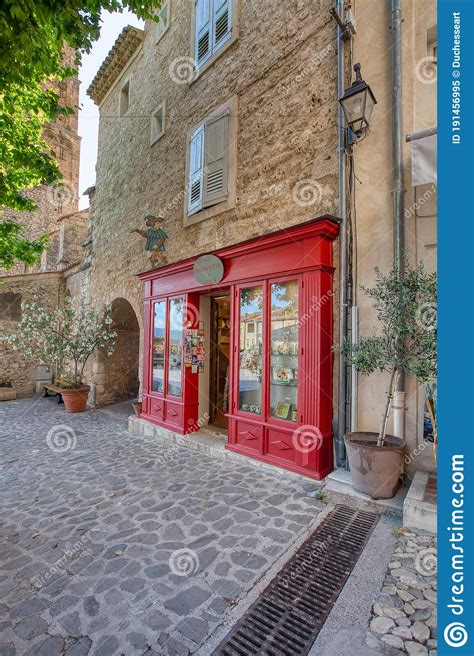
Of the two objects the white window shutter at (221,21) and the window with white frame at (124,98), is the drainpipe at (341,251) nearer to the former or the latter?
the white window shutter at (221,21)

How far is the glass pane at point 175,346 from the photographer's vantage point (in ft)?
20.3

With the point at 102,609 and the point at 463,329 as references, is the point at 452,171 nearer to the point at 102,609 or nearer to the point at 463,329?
the point at 463,329

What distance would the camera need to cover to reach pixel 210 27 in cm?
652

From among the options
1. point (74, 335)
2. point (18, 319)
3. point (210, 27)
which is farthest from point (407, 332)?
point (18, 319)

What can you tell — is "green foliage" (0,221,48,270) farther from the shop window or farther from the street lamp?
the street lamp

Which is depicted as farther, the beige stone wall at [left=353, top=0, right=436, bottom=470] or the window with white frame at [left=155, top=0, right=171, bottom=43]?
the window with white frame at [left=155, top=0, right=171, bottom=43]

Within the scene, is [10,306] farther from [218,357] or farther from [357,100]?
[357,100]

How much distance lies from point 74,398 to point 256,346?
21.0 ft

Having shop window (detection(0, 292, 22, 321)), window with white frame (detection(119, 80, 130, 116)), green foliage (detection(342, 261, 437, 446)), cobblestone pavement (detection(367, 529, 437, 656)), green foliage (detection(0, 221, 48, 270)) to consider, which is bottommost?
cobblestone pavement (detection(367, 529, 437, 656))

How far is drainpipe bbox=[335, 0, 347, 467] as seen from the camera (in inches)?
157

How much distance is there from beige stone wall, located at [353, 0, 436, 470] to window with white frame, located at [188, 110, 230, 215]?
8.23 ft

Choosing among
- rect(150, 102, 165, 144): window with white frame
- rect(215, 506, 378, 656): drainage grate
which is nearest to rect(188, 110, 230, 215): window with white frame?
rect(150, 102, 165, 144): window with white frame

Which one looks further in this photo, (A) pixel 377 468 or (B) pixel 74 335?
(B) pixel 74 335

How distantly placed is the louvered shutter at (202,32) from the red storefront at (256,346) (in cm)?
437
